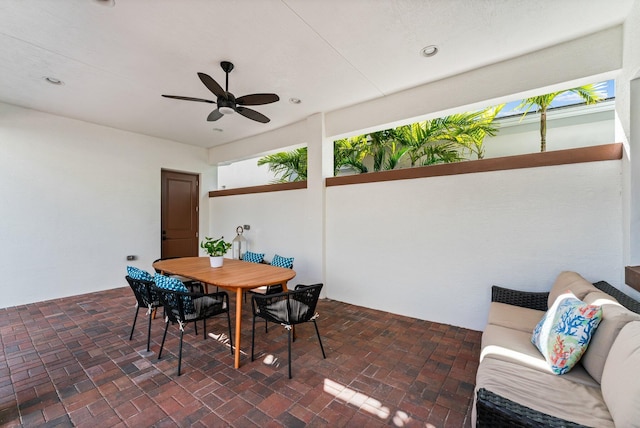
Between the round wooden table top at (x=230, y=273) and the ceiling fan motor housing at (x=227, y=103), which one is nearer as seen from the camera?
the round wooden table top at (x=230, y=273)

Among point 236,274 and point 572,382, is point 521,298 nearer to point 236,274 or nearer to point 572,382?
point 572,382

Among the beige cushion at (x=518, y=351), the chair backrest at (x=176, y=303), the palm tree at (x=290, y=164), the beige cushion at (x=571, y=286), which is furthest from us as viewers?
the palm tree at (x=290, y=164)

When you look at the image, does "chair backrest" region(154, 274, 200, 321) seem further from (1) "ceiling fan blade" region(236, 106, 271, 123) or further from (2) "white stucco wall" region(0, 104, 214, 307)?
(2) "white stucco wall" region(0, 104, 214, 307)

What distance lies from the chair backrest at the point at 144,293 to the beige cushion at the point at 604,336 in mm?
3301

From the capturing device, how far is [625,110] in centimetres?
236

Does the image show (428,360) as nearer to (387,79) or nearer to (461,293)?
(461,293)

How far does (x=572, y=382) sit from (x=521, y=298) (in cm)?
136

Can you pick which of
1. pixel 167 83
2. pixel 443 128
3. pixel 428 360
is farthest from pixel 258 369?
pixel 443 128

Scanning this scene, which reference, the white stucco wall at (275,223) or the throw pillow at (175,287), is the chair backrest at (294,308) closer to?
the throw pillow at (175,287)

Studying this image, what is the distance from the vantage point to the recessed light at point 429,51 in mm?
2664

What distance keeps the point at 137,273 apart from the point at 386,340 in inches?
106

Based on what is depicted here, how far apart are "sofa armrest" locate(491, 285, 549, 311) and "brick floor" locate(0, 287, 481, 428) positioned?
1.83 ft

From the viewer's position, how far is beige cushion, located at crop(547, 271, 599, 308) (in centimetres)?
203

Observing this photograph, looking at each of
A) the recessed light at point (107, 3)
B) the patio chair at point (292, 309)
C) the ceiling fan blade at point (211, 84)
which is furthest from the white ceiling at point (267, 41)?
the patio chair at point (292, 309)
